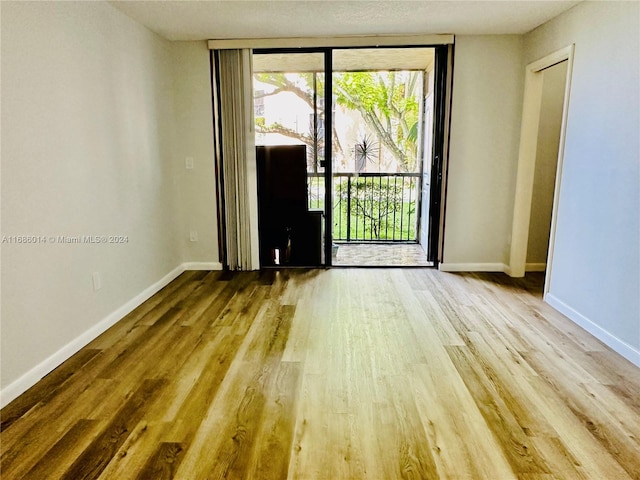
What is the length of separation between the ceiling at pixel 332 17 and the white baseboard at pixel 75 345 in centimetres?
223

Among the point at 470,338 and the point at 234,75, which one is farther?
the point at 234,75

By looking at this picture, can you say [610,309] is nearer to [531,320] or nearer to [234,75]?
[531,320]

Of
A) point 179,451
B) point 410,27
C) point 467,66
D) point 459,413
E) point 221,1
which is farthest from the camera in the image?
point 467,66

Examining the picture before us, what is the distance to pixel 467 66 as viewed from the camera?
4000mm

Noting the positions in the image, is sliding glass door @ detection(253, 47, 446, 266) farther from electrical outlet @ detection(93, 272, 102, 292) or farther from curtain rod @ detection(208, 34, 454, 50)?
electrical outlet @ detection(93, 272, 102, 292)

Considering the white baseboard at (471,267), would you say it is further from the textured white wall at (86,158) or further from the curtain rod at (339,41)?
the textured white wall at (86,158)

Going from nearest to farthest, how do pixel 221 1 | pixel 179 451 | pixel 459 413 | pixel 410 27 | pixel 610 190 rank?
pixel 179 451, pixel 459 413, pixel 610 190, pixel 221 1, pixel 410 27

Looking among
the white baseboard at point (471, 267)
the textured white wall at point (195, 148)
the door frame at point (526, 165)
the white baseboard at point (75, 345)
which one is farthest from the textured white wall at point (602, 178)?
the white baseboard at point (75, 345)

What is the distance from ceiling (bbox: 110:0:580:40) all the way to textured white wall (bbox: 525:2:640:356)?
42 cm

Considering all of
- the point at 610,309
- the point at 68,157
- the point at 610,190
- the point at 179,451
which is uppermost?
the point at 68,157

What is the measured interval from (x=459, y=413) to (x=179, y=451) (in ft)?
4.20

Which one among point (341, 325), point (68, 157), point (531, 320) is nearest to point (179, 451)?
point (341, 325)

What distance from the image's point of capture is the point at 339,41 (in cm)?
392

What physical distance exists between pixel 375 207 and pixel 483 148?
1.96 meters
